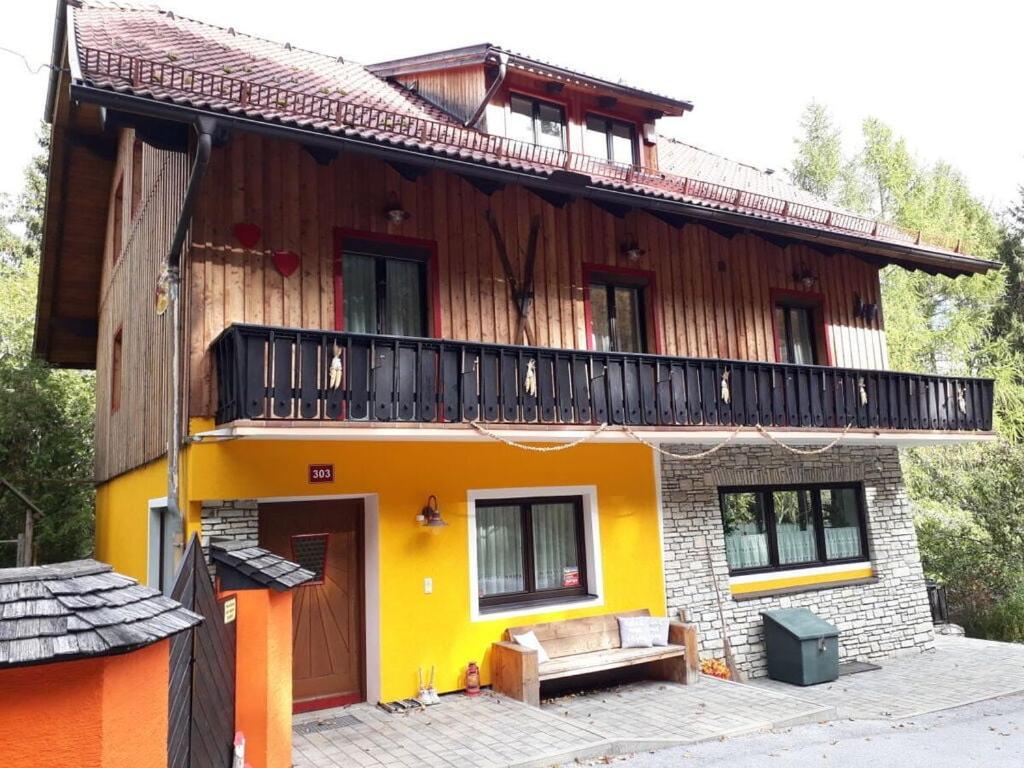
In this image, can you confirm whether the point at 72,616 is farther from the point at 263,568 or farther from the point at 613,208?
the point at 613,208

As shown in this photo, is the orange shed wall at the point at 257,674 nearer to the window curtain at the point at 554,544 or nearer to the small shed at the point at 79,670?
the small shed at the point at 79,670

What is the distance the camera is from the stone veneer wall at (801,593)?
10.8 metres

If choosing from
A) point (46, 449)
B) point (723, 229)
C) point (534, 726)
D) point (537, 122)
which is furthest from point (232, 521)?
point (46, 449)

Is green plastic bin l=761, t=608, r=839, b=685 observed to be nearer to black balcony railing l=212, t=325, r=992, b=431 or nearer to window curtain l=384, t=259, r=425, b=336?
black balcony railing l=212, t=325, r=992, b=431

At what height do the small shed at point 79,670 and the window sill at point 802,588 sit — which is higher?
the small shed at point 79,670

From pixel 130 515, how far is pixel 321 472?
14.6 ft

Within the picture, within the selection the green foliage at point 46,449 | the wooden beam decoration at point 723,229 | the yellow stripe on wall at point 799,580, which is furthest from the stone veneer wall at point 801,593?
the green foliage at point 46,449

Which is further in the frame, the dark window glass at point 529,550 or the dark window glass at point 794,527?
the dark window glass at point 794,527

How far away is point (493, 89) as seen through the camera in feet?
36.1

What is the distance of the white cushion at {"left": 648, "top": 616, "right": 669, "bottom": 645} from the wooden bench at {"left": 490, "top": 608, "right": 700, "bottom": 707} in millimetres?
70

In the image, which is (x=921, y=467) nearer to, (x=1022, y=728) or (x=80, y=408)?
(x=1022, y=728)

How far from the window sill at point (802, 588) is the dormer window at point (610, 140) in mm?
6926

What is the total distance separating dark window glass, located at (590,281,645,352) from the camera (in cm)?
1109

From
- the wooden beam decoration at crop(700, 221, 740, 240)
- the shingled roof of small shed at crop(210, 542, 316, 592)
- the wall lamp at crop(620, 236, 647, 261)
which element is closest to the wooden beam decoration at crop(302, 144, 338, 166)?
the wall lamp at crop(620, 236, 647, 261)
